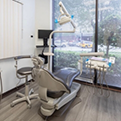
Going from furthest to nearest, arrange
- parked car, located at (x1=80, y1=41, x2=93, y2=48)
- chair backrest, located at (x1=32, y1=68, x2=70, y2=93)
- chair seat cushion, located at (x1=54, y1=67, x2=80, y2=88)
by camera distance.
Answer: parked car, located at (x1=80, y1=41, x2=93, y2=48) → chair seat cushion, located at (x1=54, y1=67, x2=80, y2=88) → chair backrest, located at (x1=32, y1=68, x2=70, y2=93)

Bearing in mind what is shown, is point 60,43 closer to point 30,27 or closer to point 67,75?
point 30,27

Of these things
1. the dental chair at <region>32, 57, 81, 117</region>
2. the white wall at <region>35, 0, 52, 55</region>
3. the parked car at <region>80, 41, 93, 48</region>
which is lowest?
the dental chair at <region>32, 57, 81, 117</region>

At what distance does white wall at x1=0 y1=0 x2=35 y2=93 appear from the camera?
2183 millimetres

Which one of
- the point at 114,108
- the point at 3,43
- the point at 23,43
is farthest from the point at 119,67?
the point at 3,43

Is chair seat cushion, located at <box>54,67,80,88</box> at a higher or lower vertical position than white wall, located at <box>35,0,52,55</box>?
lower

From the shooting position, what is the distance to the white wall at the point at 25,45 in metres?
2.18

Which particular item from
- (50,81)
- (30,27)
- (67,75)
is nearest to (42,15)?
(30,27)

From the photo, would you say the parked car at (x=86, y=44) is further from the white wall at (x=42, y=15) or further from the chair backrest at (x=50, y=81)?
the chair backrest at (x=50, y=81)

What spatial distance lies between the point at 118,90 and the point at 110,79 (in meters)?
0.30

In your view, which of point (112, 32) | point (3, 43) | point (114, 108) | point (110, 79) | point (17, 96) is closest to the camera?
point (114, 108)

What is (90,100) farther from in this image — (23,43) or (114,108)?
(23,43)

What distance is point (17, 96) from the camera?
7.14ft

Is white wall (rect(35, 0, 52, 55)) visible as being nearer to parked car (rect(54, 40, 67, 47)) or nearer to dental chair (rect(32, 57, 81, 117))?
parked car (rect(54, 40, 67, 47))

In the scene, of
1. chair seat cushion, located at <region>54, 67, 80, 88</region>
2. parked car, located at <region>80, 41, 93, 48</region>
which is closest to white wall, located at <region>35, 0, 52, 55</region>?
parked car, located at <region>80, 41, 93, 48</region>
